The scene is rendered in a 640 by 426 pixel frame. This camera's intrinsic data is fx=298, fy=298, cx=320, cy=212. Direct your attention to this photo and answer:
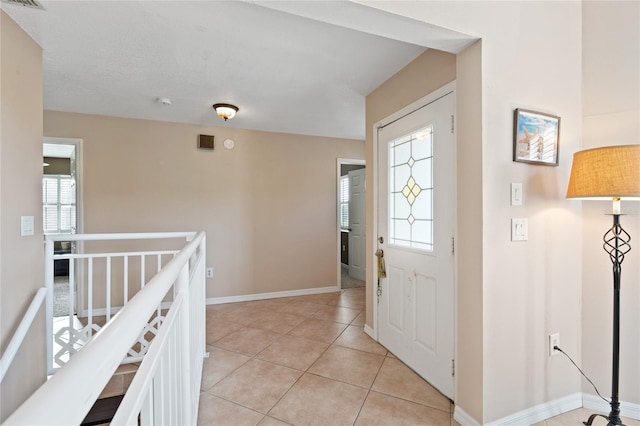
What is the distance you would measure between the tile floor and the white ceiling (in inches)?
84.3

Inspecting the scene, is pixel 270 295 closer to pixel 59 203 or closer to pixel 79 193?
pixel 79 193

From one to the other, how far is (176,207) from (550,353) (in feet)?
12.6

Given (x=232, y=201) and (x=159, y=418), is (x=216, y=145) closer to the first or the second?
(x=232, y=201)

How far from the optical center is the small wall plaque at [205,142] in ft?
12.5

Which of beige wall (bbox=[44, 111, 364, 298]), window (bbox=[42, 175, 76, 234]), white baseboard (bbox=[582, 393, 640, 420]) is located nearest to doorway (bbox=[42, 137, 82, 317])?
window (bbox=[42, 175, 76, 234])

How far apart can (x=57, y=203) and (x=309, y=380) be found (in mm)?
6426

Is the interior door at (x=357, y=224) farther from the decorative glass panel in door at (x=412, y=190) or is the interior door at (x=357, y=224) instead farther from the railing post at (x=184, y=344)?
the railing post at (x=184, y=344)

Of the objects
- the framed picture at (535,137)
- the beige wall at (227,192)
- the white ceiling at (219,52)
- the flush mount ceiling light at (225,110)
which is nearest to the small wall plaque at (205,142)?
the beige wall at (227,192)

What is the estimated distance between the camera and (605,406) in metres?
1.78

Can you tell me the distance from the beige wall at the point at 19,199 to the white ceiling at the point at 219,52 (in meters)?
0.24

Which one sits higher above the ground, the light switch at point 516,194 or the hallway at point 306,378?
the light switch at point 516,194

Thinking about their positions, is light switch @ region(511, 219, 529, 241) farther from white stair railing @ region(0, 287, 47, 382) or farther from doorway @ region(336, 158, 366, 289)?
doorway @ region(336, 158, 366, 289)

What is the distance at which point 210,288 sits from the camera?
3.87 meters

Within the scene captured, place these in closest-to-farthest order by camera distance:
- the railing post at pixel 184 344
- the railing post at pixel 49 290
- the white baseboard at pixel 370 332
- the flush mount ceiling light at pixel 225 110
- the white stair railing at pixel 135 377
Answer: the white stair railing at pixel 135 377, the railing post at pixel 184 344, the railing post at pixel 49 290, the white baseboard at pixel 370 332, the flush mount ceiling light at pixel 225 110
